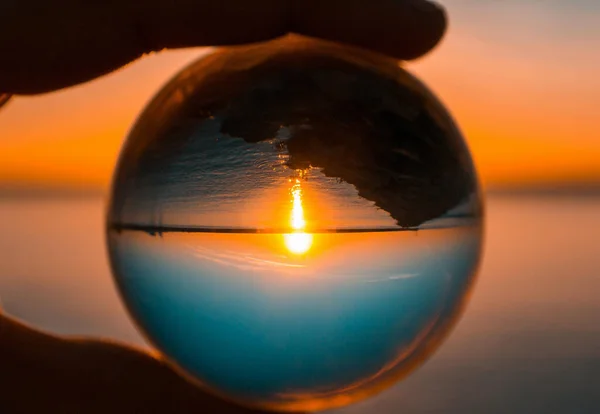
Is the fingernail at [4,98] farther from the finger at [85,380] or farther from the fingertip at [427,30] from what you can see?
the fingertip at [427,30]

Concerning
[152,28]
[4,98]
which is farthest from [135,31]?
[4,98]

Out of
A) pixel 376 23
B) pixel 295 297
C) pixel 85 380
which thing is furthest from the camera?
pixel 85 380

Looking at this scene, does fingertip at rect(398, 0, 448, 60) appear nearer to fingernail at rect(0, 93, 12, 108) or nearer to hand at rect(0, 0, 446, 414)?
hand at rect(0, 0, 446, 414)

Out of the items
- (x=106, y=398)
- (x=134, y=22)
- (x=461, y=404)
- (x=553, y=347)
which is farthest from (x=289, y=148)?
(x=553, y=347)

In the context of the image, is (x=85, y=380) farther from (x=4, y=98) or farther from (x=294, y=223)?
(x=294, y=223)

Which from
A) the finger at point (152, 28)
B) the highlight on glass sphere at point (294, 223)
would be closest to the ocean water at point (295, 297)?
the highlight on glass sphere at point (294, 223)
